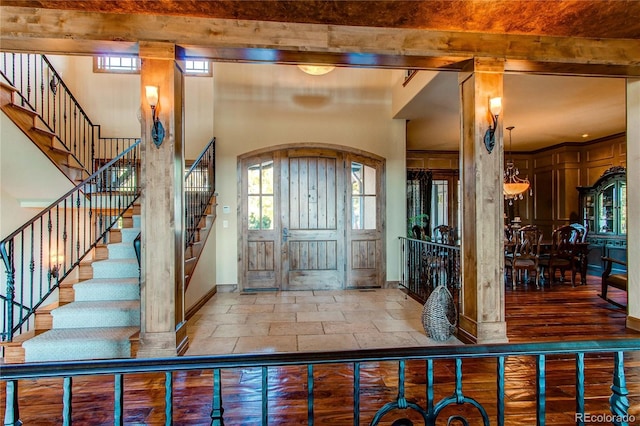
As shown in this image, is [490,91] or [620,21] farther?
[490,91]

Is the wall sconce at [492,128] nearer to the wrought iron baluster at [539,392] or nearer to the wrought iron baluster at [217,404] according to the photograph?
the wrought iron baluster at [539,392]

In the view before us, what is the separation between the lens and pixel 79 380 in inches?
102

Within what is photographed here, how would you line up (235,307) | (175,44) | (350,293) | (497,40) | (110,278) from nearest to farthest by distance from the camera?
(175,44), (497,40), (110,278), (235,307), (350,293)

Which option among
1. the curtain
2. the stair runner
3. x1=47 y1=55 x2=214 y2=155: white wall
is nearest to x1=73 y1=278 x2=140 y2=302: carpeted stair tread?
the stair runner

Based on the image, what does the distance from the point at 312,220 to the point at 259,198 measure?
1.03m

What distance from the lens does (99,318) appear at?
3.21 metres

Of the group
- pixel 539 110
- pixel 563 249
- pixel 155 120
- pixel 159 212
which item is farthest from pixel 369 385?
pixel 539 110

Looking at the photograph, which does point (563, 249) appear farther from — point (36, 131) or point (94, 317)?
point (36, 131)

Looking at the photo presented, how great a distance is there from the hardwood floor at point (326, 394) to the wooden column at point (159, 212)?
0.39 m

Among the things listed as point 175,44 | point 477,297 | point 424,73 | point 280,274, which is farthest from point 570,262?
point 175,44

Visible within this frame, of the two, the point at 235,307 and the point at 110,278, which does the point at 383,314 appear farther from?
the point at 110,278

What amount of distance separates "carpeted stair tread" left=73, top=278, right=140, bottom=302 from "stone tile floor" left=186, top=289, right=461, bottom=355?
76 cm

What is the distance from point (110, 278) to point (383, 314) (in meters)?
3.36

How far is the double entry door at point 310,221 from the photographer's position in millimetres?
5773
